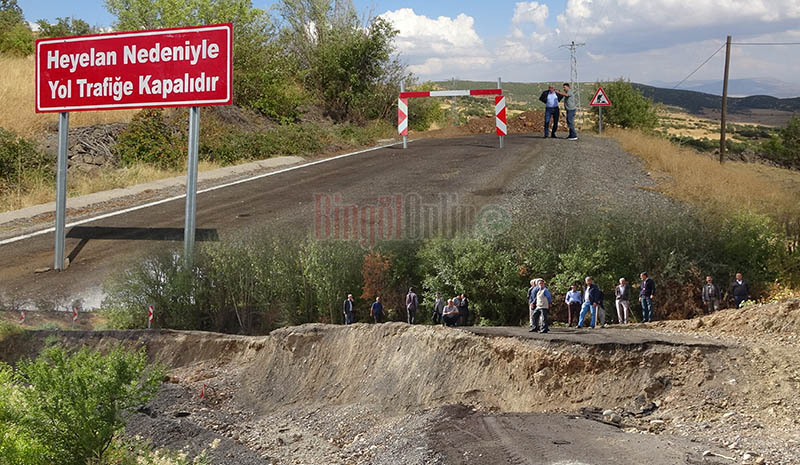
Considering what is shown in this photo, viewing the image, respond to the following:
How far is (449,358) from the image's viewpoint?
919 centimetres

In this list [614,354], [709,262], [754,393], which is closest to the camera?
[754,393]

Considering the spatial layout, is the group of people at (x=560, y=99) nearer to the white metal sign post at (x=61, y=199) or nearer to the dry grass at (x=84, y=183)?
the dry grass at (x=84, y=183)

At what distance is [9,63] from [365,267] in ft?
72.1

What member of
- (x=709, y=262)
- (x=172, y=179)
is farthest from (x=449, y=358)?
(x=172, y=179)

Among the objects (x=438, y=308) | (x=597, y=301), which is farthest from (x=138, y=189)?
(x=597, y=301)

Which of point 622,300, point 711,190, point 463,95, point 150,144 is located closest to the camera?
point 622,300

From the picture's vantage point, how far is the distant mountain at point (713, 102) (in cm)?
10061

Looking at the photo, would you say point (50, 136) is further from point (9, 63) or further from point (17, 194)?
point (9, 63)

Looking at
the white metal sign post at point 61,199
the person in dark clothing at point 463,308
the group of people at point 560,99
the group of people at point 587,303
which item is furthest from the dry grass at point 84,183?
the group of people at point 560,99

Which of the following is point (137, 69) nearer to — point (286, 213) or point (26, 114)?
point (286, 213)

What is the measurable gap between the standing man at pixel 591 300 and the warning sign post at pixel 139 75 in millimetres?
5395

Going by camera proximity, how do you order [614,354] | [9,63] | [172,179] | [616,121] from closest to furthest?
[614,354], [172,179], [9,63], [616,121]

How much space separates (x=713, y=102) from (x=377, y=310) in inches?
5382

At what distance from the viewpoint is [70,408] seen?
7.54 meters
